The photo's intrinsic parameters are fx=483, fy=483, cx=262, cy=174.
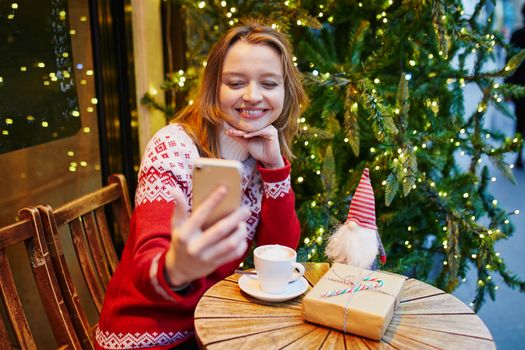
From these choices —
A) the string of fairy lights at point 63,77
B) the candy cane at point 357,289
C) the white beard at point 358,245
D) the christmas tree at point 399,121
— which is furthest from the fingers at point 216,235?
the string of fairy lights at point 63,77

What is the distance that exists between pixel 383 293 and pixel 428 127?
1300 millimetres

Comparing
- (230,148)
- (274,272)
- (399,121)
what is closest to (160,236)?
(274,272)

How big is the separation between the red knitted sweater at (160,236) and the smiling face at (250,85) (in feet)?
0.48

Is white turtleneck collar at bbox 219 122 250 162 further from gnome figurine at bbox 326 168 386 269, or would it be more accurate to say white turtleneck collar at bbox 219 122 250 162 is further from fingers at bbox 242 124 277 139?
gnome figurine at bbox 326 168 386 269

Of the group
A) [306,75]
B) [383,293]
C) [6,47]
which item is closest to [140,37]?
[6,47]

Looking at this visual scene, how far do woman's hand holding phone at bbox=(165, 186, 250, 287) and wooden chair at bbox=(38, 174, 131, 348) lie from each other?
0.82 meters

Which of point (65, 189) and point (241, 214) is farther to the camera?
point (65, 189)

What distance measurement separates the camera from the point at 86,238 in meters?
1.74

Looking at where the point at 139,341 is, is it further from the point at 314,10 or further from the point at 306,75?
the point at 314,10

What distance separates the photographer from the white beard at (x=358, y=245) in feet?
4.20

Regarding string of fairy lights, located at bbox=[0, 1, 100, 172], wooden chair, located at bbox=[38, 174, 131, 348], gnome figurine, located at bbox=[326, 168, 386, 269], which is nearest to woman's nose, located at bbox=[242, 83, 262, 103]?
gnome figurine, located at bbox=[326, 168, 386, 269]

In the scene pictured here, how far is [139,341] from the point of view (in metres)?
1.26

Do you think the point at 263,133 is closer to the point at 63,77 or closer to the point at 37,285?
the point at 37,285

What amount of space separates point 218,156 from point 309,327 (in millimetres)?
572
